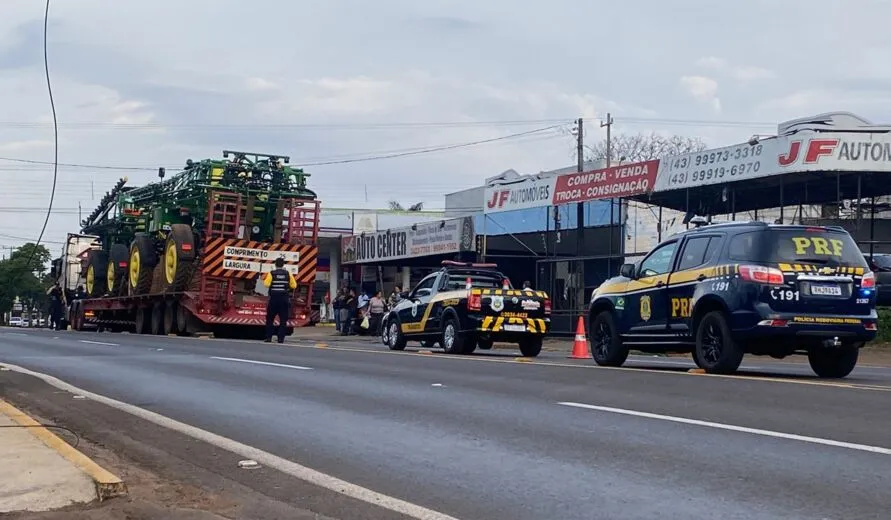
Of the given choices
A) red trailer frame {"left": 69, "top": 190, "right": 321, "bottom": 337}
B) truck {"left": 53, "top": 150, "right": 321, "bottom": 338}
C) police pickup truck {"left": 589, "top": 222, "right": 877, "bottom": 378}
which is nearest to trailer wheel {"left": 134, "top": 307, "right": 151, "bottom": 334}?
Answer: truck {"left": 53, "top": 150, "right": 321, "bottom": 338}

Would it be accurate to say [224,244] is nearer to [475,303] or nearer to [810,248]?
[475,303]

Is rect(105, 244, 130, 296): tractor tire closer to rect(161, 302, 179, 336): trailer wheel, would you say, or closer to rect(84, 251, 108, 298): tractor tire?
rect(84, 251, 108, 298): tractor tire

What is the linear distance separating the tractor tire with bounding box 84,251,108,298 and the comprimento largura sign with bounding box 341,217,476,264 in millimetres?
10056

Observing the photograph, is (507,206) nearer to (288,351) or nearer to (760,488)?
(288,351)

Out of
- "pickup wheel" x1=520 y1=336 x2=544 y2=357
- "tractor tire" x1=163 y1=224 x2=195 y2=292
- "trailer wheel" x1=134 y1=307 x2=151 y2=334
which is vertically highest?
"tractor tire" x1=163 y1=224 x2=195 y2=292

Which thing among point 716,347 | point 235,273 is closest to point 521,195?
point 235,273

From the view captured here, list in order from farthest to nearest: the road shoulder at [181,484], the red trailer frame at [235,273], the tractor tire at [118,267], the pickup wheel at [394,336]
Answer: the tractor tire at [118,267] → the red trailer frame at [235,273] → the pickup wheel at [394,336] → the road shoulder at [181,484]

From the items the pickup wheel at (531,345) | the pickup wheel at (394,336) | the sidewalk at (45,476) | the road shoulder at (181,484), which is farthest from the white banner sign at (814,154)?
the sidewalk at (45,476)

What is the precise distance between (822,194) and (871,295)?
1394 centimetres

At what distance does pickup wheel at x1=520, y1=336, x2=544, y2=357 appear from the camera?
19469 mm

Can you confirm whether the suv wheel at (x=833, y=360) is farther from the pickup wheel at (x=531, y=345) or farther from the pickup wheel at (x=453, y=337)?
the pickup wheel at (x=453, y=337)

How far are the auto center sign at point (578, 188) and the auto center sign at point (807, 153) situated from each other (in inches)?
83.2

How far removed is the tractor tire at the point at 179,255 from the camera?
26.6 meters

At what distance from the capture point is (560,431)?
873cm
